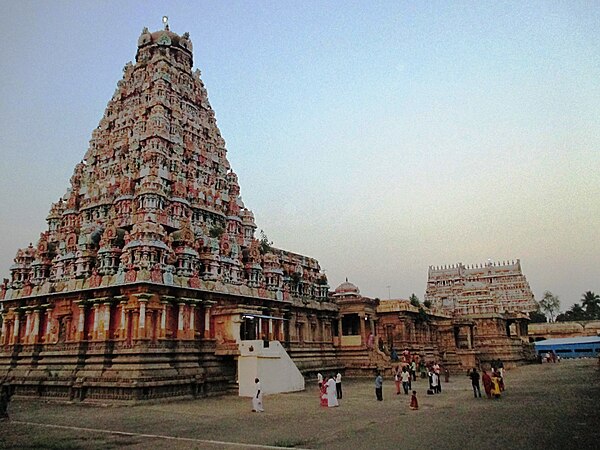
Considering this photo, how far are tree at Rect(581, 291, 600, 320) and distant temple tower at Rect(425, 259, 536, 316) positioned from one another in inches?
1187

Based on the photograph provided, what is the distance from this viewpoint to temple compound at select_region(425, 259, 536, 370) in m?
53.5

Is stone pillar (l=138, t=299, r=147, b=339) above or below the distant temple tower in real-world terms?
below

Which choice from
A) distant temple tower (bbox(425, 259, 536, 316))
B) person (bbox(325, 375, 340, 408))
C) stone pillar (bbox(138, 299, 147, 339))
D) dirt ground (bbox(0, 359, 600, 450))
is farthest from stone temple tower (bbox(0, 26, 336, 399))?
distant temple tower (bbox(425, 259, 536, 316))

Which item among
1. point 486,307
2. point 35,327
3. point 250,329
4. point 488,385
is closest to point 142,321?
point 250,329

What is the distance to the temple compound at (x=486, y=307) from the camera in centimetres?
5353

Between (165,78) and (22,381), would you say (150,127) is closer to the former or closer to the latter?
(165,78)

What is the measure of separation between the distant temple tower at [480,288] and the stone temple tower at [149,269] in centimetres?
4343

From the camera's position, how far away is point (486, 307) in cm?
7269

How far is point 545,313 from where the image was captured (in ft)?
382

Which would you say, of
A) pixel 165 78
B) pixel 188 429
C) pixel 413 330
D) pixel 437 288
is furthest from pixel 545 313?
pixel 188 429

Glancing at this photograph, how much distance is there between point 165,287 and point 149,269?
1.39 meters

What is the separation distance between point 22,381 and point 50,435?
1513 cm

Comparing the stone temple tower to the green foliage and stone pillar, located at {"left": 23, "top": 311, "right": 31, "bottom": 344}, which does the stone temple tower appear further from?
the green foliage

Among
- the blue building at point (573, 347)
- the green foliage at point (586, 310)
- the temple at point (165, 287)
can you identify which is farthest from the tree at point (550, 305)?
the temple at point (165, 287)
